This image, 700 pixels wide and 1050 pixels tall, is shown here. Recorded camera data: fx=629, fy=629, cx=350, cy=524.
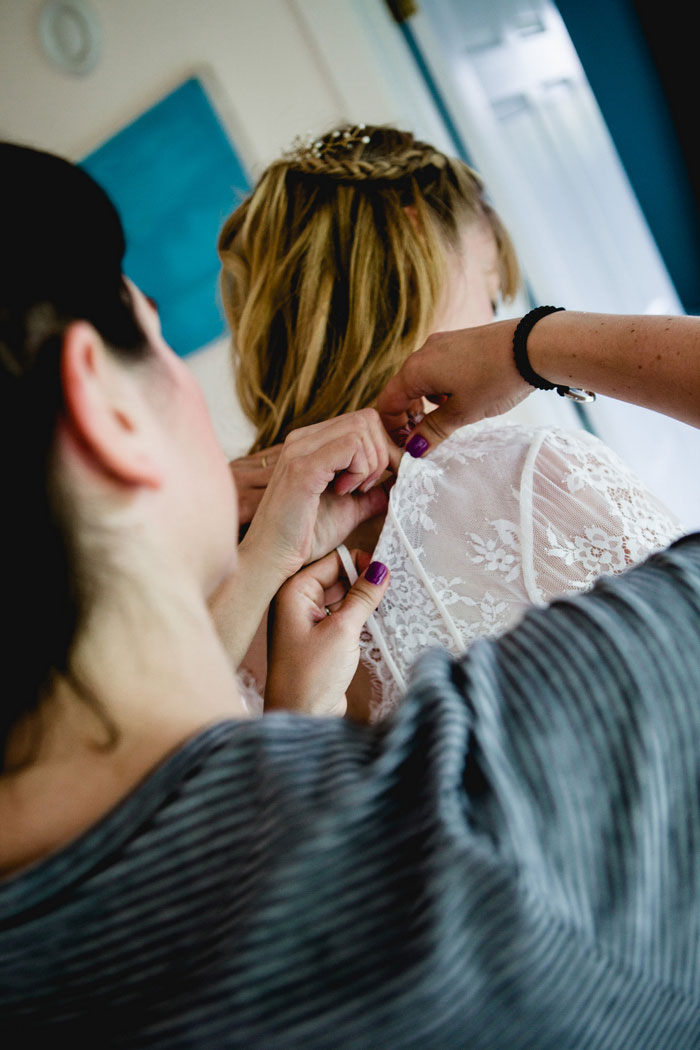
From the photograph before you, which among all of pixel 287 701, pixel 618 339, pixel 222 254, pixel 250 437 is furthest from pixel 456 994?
pixel 250 437

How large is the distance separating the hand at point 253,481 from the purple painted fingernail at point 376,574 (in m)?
0.26

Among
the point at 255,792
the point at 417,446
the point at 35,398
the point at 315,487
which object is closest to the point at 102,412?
the point at 35,398

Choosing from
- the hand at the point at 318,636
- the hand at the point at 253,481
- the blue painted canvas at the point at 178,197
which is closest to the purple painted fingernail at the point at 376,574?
the hand at the point at 318,636

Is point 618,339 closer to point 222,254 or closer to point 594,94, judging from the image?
point 222,254

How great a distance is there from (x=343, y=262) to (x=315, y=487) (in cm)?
41

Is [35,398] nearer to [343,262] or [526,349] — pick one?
[526,349]

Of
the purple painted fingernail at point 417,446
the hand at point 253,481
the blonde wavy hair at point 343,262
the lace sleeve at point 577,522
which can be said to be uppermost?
the blonde wavy hair at point 343,262

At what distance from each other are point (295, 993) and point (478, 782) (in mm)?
142

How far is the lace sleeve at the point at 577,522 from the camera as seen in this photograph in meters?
0.74

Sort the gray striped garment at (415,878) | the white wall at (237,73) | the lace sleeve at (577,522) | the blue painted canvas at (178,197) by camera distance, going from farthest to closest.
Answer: the blue painted canvas at (178,197), the white wall at (237,73), the lace sleeve at (577,522), the gray striped garment at (415,878)

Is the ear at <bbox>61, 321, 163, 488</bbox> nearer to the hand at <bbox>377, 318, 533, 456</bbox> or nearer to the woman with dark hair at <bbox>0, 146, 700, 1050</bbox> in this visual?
the woman with dark hair at <bbox>0, 146, 700, 1050</bbox>

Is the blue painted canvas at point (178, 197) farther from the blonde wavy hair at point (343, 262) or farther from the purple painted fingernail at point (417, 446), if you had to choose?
the purple painted fingernail at point (417, 446)

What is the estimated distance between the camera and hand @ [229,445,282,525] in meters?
1.00

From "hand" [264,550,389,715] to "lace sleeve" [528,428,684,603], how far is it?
0.20m
